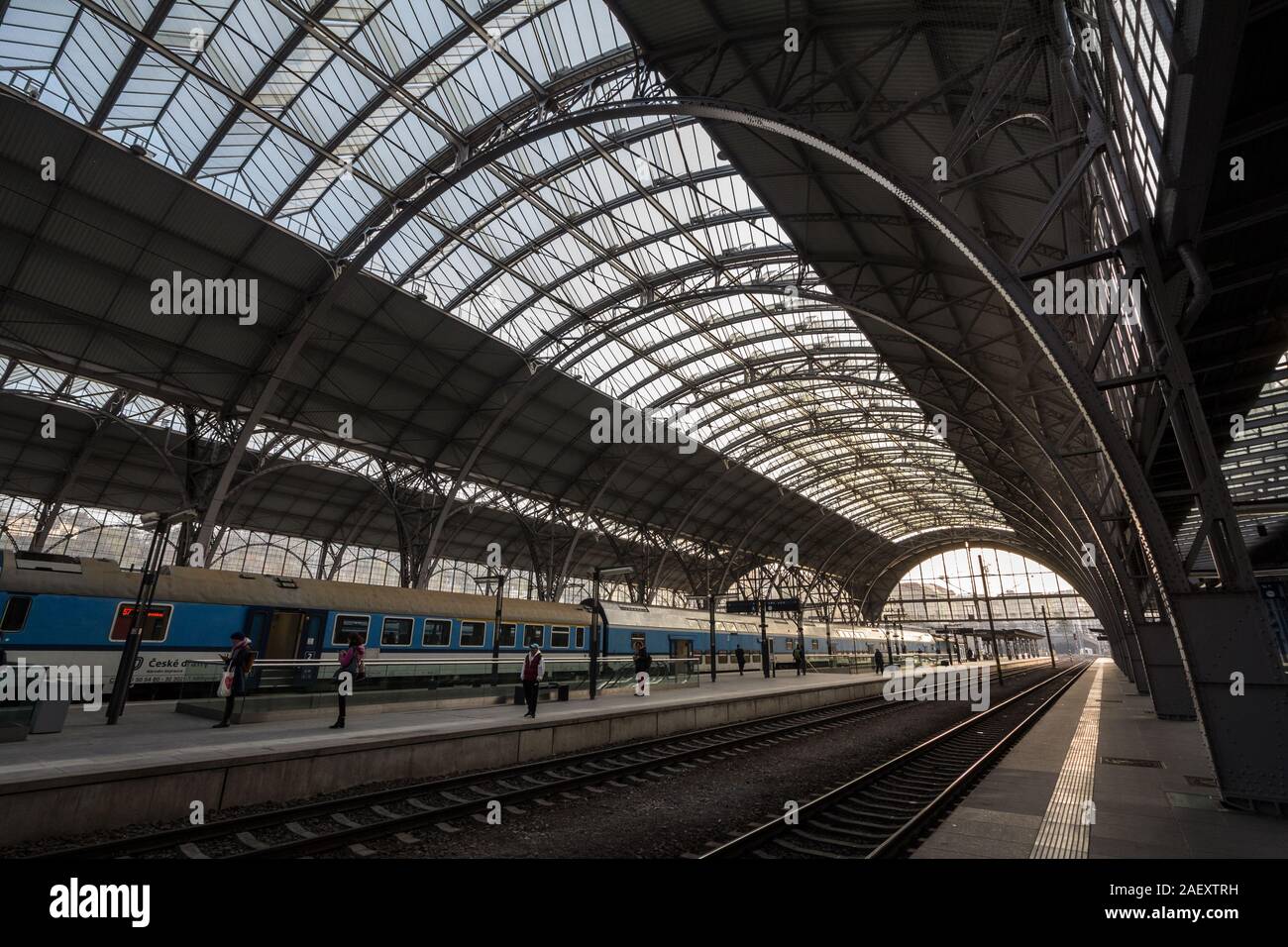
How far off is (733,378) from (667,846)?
31.4 m

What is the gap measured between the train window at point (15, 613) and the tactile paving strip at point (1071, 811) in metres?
19.0

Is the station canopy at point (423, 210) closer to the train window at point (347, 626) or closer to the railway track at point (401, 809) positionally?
the train window at point (347, 626)

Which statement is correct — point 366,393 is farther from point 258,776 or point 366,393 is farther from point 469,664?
point 258,776

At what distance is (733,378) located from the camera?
119 feet

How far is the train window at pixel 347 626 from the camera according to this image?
18125 mm

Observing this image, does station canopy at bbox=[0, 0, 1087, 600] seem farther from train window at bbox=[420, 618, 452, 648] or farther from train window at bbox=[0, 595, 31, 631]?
train window at bbox=[420, 618, 452, 648]

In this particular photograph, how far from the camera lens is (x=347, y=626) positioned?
18578 millimetres

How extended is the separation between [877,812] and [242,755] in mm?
9081

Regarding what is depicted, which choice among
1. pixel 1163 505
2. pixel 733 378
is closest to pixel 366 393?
pixel 733 378

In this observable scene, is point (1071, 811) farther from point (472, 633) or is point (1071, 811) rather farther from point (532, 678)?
point (472, 633)

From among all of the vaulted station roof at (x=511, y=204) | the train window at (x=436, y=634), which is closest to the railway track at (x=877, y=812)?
the vaulted station roof at (x=511, y=204)

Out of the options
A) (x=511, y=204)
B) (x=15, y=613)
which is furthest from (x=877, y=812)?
(x=511, y=204)

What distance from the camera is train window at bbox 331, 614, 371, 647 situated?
59.5 feet

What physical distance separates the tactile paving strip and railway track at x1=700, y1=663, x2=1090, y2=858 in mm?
1312
